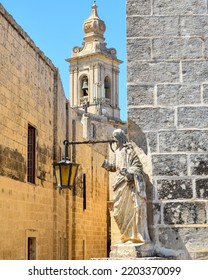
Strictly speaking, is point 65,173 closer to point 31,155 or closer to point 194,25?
point 194,25

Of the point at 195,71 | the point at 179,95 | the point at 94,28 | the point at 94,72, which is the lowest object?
the point at 179,95

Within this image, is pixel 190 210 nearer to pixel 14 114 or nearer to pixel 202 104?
pixel 202 104

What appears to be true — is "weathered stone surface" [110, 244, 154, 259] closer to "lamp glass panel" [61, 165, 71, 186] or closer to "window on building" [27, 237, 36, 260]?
"lamp glass panel" [61, 165, 71, 186]

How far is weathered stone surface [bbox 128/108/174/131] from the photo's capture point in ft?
17.1

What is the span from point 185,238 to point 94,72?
149 feet

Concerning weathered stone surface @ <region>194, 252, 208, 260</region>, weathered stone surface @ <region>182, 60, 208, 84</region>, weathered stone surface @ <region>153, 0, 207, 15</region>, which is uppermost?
weathered stone surface @ <region>153, 0, 207, 15</region>

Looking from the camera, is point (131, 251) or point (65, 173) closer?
point (131, 251)

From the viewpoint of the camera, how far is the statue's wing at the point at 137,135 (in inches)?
207

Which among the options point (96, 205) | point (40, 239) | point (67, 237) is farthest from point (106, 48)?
point (40, 239)

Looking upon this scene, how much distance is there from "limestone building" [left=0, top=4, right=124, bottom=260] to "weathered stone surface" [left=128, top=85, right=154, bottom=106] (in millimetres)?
6617

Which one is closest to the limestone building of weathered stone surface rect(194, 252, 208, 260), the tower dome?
weathered stone surface rect(194, 252, 208, 260)

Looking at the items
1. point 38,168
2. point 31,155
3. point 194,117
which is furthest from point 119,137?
point 38,168

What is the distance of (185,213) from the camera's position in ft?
16.8

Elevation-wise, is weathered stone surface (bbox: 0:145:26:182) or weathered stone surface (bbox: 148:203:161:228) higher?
weathered stone surface (bbox: 0:145:26:182)
